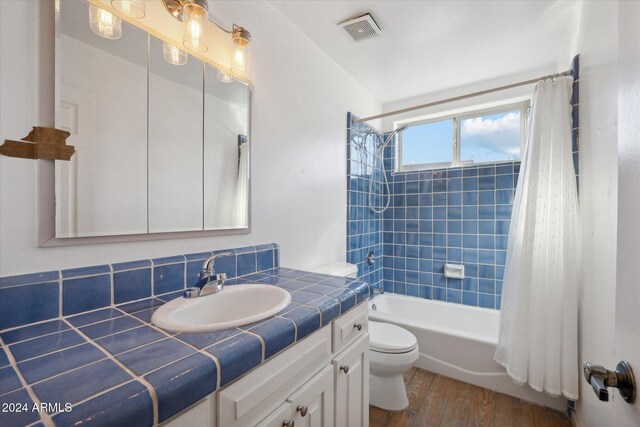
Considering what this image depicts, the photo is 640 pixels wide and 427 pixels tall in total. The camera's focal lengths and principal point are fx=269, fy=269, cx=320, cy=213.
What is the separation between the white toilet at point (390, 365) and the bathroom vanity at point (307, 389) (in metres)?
0.42

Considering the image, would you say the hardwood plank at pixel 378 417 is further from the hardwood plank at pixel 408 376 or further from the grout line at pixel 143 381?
the grout line at pixel 143 381

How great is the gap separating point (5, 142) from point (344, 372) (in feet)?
4.21

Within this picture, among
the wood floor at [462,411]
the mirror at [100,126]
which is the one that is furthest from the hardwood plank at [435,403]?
the mirror at [100,126]

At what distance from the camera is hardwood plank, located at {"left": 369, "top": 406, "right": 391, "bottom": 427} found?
1.56 meters

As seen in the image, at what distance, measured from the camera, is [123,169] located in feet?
3.11

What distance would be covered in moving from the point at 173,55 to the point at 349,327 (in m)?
1.31

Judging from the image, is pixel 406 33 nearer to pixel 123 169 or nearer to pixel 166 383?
pixel 123 169

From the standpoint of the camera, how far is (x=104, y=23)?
2.96 feet

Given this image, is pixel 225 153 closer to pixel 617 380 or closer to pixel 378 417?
pixel 617 380

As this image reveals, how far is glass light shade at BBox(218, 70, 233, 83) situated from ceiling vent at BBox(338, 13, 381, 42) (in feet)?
2.78

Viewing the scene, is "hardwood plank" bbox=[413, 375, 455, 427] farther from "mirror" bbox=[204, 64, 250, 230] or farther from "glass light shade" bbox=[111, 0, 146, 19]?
"glass light shade" bbox=[111, 0, 146, 19]

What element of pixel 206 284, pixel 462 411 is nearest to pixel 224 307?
pixel 206 284

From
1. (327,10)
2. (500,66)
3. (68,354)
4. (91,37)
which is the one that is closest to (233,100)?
(91,37)

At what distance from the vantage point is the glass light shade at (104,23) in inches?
34.6
